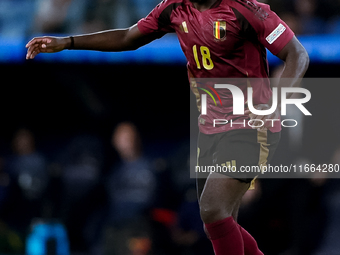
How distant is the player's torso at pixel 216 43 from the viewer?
9.22 ft

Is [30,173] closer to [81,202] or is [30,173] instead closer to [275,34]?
[81,202]

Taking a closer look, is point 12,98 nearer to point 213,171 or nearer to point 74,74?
point 74,74

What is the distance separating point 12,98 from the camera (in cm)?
646

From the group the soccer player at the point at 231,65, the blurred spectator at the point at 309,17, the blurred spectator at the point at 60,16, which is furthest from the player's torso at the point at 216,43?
the blurred spectator at the point at 60,16

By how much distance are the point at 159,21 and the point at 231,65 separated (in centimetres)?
56

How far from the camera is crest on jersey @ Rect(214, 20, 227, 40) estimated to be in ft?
9.20

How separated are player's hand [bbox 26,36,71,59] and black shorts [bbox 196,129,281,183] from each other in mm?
1162

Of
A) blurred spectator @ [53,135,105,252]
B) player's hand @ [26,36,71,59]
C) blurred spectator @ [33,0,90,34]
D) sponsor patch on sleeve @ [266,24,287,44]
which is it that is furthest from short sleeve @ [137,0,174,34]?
blurred spectator @ [33,0,90,34]

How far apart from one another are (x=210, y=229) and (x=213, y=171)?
32 centimetres

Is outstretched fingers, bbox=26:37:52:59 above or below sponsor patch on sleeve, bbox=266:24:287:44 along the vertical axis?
above

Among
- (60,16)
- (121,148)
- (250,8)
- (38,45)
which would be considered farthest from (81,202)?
(250,8)

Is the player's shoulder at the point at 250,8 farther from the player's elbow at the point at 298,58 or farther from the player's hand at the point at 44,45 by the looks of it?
the player's hand at the point at 44,45

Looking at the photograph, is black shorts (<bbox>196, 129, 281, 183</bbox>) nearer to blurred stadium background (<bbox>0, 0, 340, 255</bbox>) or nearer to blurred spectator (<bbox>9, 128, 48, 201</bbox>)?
blurred stadium background (<bbox>0, 0, 340, 255</bbox>)

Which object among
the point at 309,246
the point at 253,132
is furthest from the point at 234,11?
the point at 309,246
